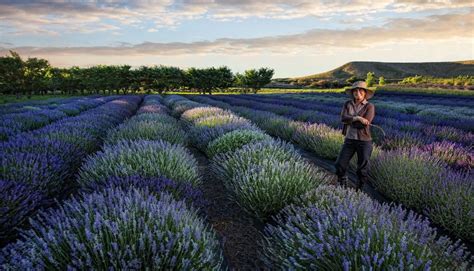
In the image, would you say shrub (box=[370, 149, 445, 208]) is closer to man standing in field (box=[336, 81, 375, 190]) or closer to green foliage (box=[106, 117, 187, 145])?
man standing in field (box=[336, 81, 375, 190])

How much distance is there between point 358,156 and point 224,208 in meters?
2.05

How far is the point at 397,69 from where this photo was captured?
10788 centimetres

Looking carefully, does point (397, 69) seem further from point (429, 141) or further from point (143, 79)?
point (429, 141)

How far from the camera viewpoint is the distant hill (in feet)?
304

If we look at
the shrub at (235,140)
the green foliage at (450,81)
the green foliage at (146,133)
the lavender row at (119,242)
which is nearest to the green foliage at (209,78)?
the green foliage at (450,81)

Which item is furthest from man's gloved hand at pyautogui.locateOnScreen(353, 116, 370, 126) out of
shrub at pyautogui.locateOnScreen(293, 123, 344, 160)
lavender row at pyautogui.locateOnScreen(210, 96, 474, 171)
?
shrub at pyautogui.locateOnScreen(293, 123, 344, 160)

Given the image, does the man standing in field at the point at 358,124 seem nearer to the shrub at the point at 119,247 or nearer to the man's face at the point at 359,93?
the man's face at the point at 359,93

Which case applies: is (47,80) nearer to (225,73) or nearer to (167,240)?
(225,73)

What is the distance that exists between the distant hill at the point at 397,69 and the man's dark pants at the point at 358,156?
8481cm

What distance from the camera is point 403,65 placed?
110875 millimetres

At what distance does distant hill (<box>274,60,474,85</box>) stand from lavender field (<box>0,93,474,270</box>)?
84.6m

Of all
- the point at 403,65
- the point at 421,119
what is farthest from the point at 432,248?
the point at 403,65

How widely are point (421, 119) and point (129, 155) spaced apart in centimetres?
1028

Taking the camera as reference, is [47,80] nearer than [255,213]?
No
